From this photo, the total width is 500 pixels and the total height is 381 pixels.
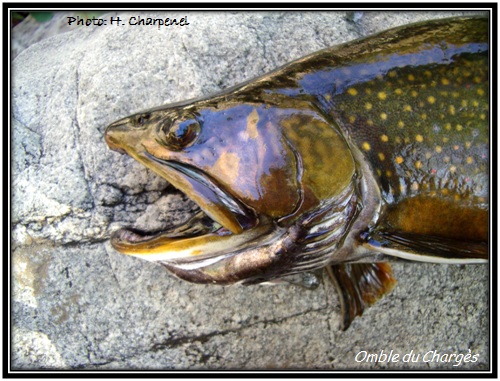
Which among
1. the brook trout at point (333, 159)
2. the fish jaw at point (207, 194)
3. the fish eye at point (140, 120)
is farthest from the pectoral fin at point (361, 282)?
the fish eye at point (140, 120)

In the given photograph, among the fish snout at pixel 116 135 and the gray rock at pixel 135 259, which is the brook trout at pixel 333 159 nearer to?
the fish snout at pixel 116 135

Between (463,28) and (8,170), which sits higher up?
(463,28)

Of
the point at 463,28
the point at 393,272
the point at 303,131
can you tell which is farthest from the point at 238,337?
the point at 463,28

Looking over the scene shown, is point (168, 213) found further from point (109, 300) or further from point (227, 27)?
point (227, 27)

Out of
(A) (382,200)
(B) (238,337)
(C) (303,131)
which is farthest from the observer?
(B) (238,337)

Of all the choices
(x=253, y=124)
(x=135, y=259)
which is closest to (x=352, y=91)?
(x=253, y=124)

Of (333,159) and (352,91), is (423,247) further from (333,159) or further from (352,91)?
(352,91)
